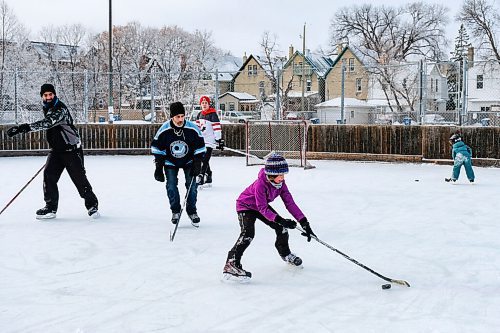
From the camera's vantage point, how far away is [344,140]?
51.0ft

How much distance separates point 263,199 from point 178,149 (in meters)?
2.33

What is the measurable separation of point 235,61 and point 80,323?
2179 inches

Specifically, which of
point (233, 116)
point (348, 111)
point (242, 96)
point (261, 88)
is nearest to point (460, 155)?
point (348, 111)

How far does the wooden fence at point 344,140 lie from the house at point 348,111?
1351mm

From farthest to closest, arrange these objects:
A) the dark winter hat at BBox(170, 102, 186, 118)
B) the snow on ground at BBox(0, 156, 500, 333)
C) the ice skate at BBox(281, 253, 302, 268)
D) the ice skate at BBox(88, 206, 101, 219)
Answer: the ice skate at BBox(88, 206, 101, 219) < the dark winter hat at BBox(170, 102, 186, 118) < the ice skate at BBox(281, 253, 302, 268) < the snow on ground at BBox(0, 156, 500, 333)

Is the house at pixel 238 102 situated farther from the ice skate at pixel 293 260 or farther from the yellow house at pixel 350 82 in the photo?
the ice skate at pixel 293 260

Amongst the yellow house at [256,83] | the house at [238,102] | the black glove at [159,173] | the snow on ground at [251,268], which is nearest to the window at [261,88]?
the yellow house at [256,83]

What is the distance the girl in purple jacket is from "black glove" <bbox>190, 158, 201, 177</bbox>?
1.89m

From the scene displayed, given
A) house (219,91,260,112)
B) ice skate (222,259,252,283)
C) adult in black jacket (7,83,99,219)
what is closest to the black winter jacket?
adult in black jacket (7,83,99,219)

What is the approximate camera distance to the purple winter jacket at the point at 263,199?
4.69 meters

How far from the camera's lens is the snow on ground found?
13.1 ft

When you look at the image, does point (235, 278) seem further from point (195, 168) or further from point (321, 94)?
point (321, 94)

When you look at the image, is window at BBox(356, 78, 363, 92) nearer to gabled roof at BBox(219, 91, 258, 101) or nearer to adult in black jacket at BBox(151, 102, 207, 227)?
gabled roof at BBox(219, 91, 258, 101)

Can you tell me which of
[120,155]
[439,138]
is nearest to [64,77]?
[120,155]
